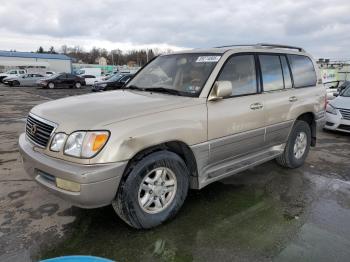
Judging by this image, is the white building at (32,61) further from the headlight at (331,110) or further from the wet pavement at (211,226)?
the wet pavement at (211,226)

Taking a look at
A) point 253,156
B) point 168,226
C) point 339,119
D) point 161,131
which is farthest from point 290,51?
point 339,119

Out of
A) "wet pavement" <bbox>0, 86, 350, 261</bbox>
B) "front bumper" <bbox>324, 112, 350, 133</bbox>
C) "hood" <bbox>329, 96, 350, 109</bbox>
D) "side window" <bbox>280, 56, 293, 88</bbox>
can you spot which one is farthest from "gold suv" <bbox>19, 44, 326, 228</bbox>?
"hood" <bbox>329, 96, 350, 109</bbox>

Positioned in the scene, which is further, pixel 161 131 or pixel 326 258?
pixel 161 131

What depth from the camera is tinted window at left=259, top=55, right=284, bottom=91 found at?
458cm

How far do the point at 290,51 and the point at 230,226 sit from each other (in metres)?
3.12

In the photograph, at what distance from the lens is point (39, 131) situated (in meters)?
3.39

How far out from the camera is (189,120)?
138 inches

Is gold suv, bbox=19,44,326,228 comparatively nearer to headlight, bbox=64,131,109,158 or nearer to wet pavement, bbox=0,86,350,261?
→ headlight, bbox=64,131,109,158

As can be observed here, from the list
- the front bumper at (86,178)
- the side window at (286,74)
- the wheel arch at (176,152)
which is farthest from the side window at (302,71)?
the front bumper at (86,178)

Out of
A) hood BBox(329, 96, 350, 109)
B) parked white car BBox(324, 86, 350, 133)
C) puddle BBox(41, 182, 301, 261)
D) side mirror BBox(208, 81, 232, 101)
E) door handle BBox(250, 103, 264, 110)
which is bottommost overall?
puddle BBox(41, 182, 301, 261)

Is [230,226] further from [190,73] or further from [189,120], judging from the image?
[190,73]

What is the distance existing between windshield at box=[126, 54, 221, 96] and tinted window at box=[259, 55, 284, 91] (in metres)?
0.86

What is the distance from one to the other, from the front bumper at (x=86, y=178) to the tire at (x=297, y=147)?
3181 millimetres

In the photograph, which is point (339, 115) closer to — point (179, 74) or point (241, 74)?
point (241, 74)
